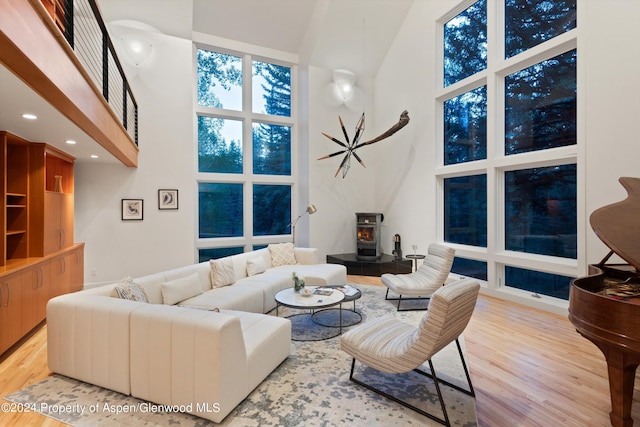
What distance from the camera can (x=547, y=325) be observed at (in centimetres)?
387

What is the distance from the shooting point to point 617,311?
5.50 feet

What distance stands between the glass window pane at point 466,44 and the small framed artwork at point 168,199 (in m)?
5.68

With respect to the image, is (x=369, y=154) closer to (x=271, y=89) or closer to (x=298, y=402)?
(x=271, y=89)

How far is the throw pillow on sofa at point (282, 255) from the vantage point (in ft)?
18.7

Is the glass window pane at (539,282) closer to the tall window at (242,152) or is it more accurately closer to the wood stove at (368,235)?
the wood stove at (368,235)

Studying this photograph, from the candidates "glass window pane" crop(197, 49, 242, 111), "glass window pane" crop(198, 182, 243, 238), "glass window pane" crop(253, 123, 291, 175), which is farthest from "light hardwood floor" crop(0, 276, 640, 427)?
"glass window pane" crop(197, 49, 242, 111)

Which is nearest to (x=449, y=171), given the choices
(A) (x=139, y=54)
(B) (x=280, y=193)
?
(B) (x=280, y=193)

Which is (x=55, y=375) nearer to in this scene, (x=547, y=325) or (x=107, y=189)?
(x=107, y=189)

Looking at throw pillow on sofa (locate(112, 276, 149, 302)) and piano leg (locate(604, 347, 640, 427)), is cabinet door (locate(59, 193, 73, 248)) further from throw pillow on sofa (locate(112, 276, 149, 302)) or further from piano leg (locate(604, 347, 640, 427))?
piano leg (locate(604, 347, 640, 427))

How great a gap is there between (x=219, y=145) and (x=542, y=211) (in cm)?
611

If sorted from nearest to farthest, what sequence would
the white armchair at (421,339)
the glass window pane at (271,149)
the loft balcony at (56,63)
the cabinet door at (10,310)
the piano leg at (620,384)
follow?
the loft balcony at (56,63)
the piano leg at (620,384)
the white armchair at (421,339)
the cabinet door at (10,310)
the glass window pane at (271,149)

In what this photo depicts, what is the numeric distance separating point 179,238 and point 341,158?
4.06 m

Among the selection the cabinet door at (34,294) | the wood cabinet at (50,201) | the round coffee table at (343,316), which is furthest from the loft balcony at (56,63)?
the round coffee table at (343,316)

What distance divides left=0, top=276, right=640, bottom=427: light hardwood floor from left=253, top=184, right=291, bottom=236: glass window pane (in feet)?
13.9
